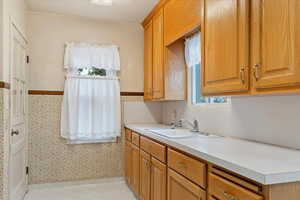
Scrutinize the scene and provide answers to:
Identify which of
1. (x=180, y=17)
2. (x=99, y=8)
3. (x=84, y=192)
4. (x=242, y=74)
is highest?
(x=99, y=8)

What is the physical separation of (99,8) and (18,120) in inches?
66.9

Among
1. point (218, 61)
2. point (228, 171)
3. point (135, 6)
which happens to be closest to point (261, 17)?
point (218, 61)

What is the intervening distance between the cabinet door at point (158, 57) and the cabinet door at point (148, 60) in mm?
148

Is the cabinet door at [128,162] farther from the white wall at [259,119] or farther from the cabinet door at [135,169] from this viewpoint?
the white wall at [259,119]

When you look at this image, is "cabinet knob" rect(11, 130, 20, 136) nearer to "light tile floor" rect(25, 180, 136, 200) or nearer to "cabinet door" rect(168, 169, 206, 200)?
"light tile floor" rect(25, 180, 136, 200)

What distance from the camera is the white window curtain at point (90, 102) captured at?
3330mm

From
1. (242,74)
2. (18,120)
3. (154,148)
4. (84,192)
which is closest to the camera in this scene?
(242,74)

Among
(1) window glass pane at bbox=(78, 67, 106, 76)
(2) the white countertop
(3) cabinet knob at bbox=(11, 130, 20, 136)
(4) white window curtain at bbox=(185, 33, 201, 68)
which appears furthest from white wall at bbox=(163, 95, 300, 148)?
(3) cabinet knob at bbox=(11, 130, 20, 136)

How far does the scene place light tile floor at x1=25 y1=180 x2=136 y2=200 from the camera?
300 cm

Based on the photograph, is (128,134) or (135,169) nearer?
(135,169)

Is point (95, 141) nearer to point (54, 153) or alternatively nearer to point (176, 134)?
point (54, 153)

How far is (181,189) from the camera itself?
5.49 ft

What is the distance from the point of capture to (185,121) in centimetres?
294

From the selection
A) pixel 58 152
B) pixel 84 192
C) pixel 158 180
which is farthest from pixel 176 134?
pixel 58 152
